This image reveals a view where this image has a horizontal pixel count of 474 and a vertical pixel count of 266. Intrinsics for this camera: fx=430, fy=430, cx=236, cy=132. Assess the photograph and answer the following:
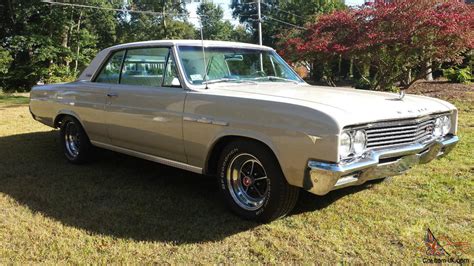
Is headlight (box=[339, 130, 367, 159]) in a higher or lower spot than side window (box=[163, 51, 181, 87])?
lower

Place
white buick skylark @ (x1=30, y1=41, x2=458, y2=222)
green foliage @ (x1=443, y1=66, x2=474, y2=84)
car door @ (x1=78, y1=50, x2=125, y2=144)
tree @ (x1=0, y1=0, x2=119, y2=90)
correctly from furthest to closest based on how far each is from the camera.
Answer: tree @ (x1=0, y1=0, x2=119, y2=90) → green foliage @ (x1=443, y1=66, x2=474, y2=84) → car door @ (x1=78, y1=50, x2=125, y2=144) → white buick skylark @ (x1=30, y1=41, x2=458, y2=222)

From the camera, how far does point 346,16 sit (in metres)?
11.8

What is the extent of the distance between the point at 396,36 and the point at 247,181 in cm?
806

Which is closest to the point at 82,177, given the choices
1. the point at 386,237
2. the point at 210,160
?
the point at 210,160

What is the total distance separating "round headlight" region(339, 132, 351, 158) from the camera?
3119mm

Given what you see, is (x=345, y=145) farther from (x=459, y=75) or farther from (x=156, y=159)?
(x=459, y=75)

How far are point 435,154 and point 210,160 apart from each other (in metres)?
2.07

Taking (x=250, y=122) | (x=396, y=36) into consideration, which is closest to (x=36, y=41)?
(x=396, y=36)

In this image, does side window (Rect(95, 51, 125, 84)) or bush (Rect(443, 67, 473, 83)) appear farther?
bush (Rect(443, 67, 473, 83))

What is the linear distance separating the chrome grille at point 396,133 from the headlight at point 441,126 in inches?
11.2

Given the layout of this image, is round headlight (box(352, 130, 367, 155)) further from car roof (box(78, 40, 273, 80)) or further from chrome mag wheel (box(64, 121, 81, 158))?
chrome mag wheel (box(64, 121, 81, 158))

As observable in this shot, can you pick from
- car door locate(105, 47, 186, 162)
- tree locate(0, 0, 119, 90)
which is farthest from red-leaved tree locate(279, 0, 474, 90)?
tree locate(0, 0, 119, 90)

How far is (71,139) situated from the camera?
600 cm

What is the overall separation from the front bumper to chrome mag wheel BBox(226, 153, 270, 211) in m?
0.61
